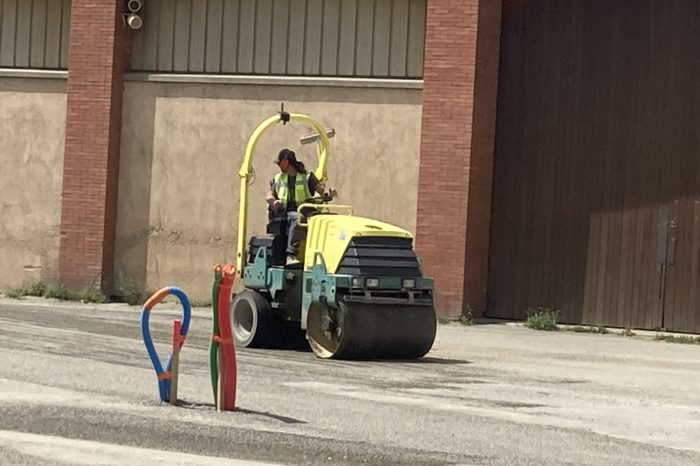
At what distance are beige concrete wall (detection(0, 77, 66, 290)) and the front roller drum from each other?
30.0 ft

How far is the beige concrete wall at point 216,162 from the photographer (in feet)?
76.9

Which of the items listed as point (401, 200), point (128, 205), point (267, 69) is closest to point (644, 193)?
point (401, 200)

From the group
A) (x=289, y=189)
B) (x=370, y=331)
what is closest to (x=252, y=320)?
(x=289, y=189)

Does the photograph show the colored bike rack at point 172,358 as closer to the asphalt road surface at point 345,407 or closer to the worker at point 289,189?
the asphalt road surface at point 345,407

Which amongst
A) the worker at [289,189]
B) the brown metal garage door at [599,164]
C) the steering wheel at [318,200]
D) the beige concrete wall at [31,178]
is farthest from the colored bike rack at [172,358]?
the beige concrete wall at [31,178]

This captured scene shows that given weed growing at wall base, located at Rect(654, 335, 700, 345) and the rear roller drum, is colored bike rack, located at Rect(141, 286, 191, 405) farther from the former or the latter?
weed growing at wall base, located at Rect(654, 335, 700, 345)

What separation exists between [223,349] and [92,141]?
42.1ft

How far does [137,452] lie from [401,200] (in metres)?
13.5

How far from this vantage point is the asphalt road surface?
10.5 m

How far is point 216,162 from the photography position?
79.8ft

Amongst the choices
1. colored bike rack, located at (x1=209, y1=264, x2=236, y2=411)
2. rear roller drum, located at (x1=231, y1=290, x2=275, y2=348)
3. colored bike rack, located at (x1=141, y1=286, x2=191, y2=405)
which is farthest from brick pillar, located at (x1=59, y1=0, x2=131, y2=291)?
colored bike rack, located at (x1=209, y1=264, x2=236, y2=411)

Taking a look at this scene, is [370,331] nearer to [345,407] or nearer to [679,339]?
[345,407]

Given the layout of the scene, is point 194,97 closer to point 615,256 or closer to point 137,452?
point 615,256

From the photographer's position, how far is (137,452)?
1016cm
